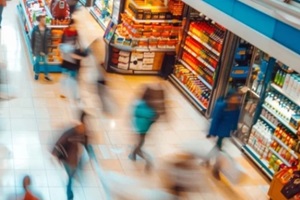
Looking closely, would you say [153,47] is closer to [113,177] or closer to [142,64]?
[142,64]

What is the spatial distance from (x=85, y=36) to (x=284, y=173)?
862 centimetres

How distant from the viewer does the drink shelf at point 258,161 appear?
9.31 m

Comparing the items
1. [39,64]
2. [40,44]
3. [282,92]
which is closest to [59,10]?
[40,44]

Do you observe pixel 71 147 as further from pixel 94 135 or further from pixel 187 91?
pixel 187 91

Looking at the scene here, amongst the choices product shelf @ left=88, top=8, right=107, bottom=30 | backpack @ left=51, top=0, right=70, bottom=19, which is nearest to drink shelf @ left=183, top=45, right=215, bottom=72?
backpack @ left=51, top=0, right=70, bottom=19

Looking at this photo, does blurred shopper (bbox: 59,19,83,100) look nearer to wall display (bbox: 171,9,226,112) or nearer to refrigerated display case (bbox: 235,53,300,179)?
wall display (bbox: 171,9,226,112)

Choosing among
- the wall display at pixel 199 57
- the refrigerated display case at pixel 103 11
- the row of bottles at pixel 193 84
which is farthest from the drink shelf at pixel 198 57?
the refrigerated display case at pixel 103 11

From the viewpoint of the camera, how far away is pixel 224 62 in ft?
35.2

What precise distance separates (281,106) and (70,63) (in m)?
4.26

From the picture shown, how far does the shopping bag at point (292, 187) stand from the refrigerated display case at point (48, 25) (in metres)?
6.38

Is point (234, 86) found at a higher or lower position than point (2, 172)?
higher

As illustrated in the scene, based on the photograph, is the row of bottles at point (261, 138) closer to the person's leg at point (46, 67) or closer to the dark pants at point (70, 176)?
the dark pants at point (70, 176)

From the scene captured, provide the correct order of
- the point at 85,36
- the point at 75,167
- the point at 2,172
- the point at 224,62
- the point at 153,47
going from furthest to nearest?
the point at 85,36
the point at 153,47
the point at 224,62
the point at 2,172
the point at 75,167

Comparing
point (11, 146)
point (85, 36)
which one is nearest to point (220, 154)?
point (11, 146)
